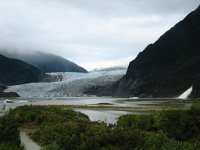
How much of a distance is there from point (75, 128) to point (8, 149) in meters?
8.57

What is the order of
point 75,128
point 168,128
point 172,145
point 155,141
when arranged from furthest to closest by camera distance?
point 168,128 → point 75,128 → point 155,141 → point 172,145

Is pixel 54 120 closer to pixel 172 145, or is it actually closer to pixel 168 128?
pixel 168 128

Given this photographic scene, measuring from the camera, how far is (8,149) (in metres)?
23.4

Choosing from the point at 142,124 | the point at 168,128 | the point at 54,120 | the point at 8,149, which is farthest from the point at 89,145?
the point at 54,120

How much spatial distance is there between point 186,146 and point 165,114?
14321 millimetres

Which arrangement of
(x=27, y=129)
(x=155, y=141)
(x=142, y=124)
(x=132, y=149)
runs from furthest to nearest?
(x=27, y=129)
(x=142, y=124)
(x=132, y=149)
(x=155, y=141)

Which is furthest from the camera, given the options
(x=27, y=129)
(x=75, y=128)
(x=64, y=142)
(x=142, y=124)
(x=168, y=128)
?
(x=27, y=129)

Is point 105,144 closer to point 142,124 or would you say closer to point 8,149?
point 8,149

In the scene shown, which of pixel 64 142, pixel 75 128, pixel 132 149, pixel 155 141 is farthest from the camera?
pixel 75 128

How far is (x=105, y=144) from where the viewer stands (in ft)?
94.0

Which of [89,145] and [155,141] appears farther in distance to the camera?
[89,145]

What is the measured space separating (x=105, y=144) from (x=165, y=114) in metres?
10.4

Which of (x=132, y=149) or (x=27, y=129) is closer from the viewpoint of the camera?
(x=132, y=149)

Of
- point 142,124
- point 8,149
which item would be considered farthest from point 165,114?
point 8,149
